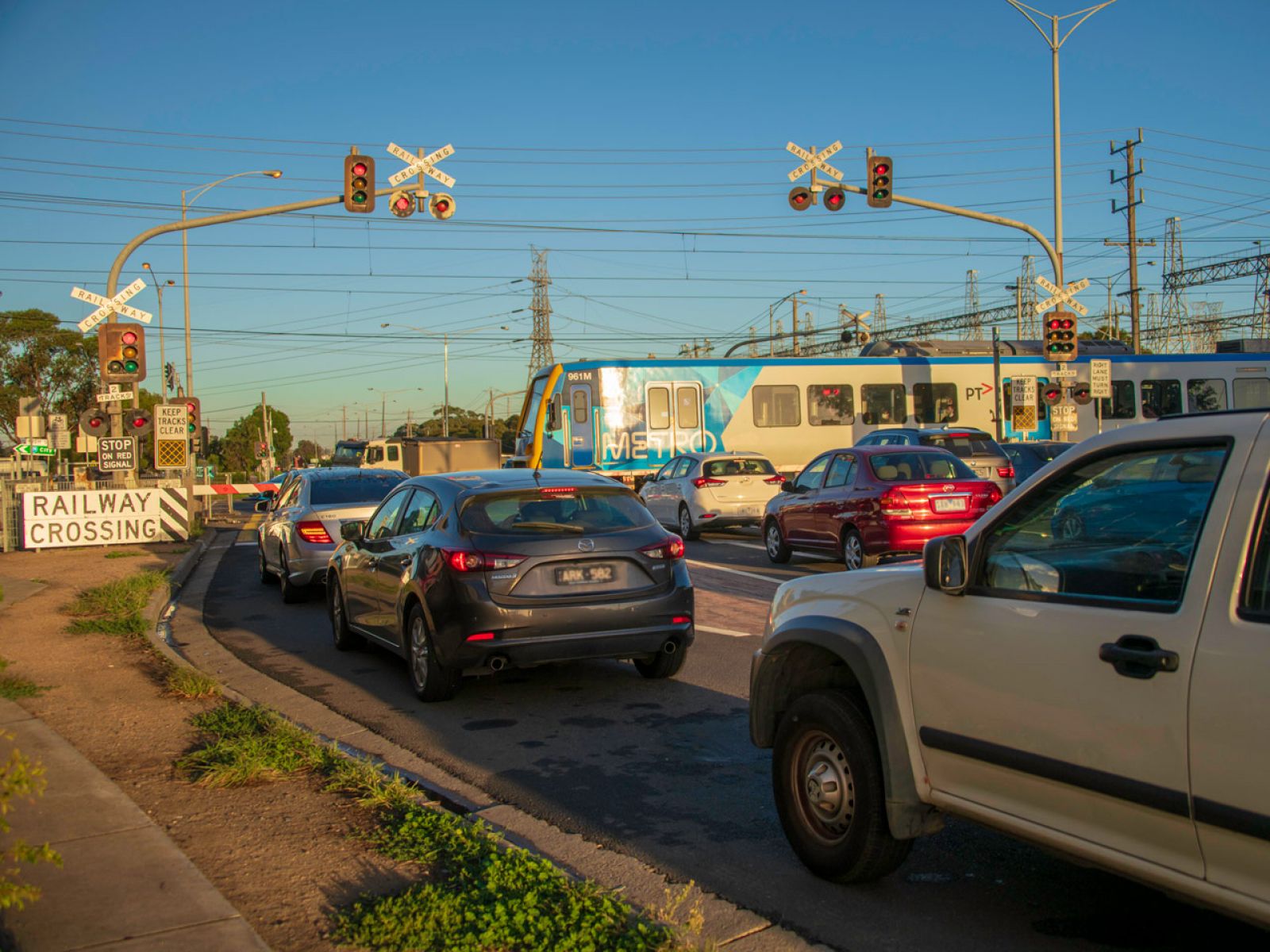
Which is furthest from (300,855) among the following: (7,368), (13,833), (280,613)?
(7,368)

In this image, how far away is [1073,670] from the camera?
351 centimetres

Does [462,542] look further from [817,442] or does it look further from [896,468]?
[817,442]

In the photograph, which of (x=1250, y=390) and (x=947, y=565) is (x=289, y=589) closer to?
(x=947, y=565)

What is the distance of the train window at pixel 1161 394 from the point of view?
3453 centimetres

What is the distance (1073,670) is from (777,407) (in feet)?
91.9

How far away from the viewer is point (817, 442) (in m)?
31.8

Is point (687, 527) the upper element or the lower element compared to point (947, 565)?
lower

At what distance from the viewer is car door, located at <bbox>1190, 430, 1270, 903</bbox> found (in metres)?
2.94

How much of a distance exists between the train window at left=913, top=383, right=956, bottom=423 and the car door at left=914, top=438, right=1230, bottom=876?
29649mm

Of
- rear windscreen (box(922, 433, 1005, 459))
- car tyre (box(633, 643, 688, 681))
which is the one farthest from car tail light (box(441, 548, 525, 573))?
rear windscreen (box(922, 433, 1005, 459))

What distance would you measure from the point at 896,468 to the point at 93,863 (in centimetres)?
1130

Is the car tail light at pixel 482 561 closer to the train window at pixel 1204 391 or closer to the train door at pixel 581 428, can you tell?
the train door at pixel 581 428

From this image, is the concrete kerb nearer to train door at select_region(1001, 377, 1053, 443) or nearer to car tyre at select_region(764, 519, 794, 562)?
car tyre at select_region(764, 519, 794, 562)

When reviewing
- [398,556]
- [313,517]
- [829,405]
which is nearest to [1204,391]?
[829,405]
